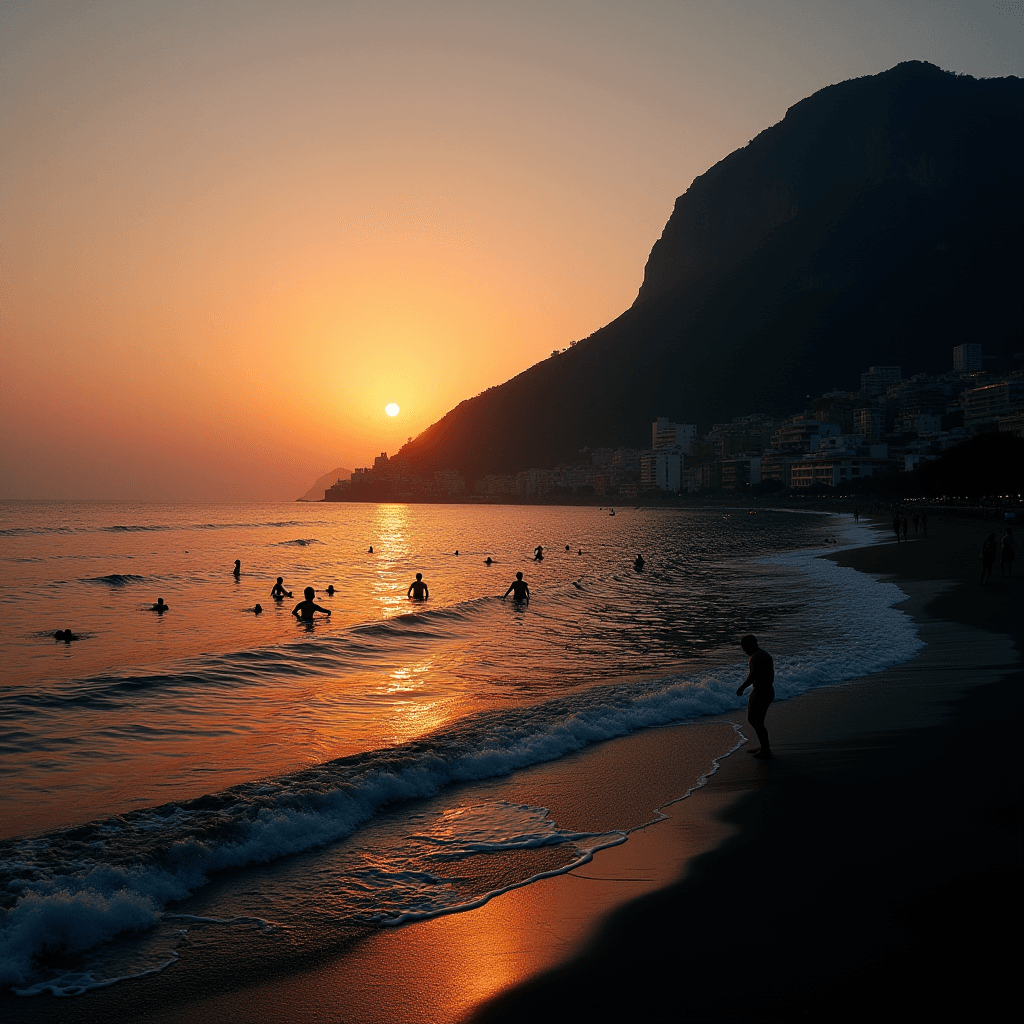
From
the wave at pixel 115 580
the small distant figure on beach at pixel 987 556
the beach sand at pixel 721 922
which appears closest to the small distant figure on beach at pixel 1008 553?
the small distant figure on beach at pixel 987 556

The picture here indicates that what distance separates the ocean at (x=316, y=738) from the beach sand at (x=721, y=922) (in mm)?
374

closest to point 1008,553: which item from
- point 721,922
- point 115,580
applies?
point 721,922

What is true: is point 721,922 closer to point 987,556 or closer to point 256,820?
point 256,820

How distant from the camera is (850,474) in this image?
169 m

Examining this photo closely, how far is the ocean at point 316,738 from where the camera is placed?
6055 millimetres

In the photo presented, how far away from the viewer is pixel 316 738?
36.9ft

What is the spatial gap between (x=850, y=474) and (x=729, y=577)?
14856 cm

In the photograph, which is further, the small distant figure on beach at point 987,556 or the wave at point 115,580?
the wave at point 115,580

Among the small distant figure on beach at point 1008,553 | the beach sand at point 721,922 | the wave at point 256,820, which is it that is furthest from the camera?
the small distant figure on beach at point 1008,553

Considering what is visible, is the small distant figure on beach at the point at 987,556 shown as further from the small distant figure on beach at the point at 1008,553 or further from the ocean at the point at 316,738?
the ocean at the point at 316,738

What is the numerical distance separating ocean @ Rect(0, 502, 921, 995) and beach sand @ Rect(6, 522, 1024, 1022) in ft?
1.23

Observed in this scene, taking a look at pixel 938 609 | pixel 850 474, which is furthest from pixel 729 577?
pixel 850 474

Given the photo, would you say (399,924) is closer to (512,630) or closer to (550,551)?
(512,630)

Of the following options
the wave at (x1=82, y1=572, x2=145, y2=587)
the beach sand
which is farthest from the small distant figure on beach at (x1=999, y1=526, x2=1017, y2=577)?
the wave at (x1=82, y1=572, x2=145, y2=587)
